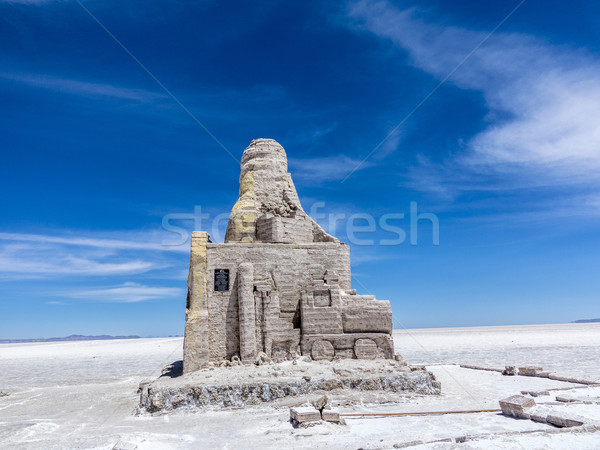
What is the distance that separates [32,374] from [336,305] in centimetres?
2445

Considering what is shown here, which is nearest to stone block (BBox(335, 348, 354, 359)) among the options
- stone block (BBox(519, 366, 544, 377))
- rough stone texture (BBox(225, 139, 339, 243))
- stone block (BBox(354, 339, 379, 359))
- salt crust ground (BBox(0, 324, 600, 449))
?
stone block (BBox(354, 339, 379, 359))

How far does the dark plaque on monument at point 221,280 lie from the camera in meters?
17.3

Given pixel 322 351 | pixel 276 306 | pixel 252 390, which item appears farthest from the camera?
pixel 276 306

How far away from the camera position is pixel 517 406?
1210 centimetres

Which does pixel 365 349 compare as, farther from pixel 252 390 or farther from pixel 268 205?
pixel 268 205

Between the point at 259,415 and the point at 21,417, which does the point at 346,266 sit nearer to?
the point at 259,415

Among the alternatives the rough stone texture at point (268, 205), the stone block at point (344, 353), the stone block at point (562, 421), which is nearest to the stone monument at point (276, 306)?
the stone block at point (344, 353)

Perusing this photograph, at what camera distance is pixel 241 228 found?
776 inches

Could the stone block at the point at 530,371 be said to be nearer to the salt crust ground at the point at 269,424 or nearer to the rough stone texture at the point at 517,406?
the salt crust ground at the point at 269,424

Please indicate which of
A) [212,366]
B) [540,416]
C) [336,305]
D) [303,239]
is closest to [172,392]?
[212,366]

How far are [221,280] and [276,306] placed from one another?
8.31 ft

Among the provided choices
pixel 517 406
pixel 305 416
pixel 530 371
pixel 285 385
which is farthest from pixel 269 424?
pixel 530 371

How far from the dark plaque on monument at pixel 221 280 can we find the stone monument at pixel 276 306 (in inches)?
1.6

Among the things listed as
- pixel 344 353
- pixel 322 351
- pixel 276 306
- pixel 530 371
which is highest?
pixel 276 306
